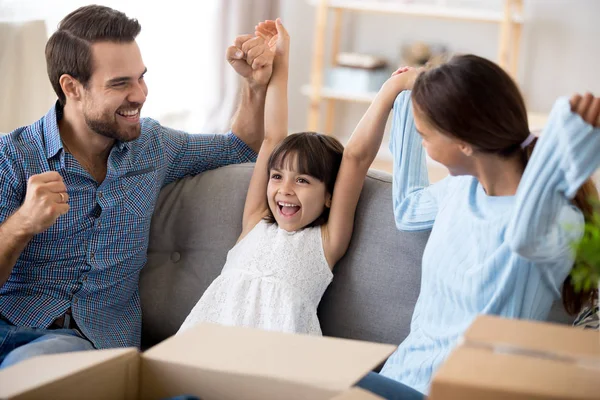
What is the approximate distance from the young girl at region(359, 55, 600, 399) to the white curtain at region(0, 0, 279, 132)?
1.94 meters

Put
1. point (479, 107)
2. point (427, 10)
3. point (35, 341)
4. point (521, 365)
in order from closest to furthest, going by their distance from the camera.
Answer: point (521, 365) < point (479, 107) < point (35, 341) < point (427, 10)

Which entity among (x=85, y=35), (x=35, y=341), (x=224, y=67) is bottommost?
(x=35, y=341)

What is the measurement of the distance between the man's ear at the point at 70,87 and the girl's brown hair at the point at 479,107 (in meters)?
0.92

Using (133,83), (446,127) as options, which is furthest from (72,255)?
(446,127)

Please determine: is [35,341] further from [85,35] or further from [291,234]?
[85,35]

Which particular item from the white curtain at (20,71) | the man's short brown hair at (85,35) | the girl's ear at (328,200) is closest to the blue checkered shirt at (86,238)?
the man's short brown hair at (85,35)

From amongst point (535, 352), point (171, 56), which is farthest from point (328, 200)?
point (171, 56)

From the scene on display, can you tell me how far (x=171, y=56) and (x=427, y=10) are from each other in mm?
1561

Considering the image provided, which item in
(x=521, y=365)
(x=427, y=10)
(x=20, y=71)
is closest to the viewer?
(x=521, y=365)

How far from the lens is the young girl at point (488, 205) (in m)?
1.28

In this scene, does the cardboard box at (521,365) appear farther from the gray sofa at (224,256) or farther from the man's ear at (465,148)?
the gray sofa at (224,256)

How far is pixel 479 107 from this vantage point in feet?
4.51

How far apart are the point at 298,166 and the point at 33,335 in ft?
2.31

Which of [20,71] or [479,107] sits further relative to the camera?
[20,71]
